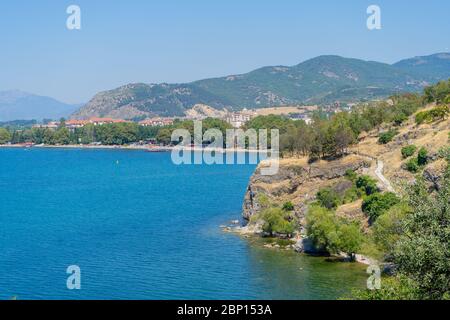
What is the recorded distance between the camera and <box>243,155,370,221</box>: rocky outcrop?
48344 mm

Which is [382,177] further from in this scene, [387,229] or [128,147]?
[128,147]

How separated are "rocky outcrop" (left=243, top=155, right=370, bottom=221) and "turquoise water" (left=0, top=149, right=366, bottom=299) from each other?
11.9 ft

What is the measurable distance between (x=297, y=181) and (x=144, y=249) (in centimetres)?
1430

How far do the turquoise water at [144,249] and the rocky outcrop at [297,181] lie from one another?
3635 millimetres

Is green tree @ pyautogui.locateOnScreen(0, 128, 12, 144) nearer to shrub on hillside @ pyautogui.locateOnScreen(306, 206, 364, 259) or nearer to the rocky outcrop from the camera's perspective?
the rocky outcrop

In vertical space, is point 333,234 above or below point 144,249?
above

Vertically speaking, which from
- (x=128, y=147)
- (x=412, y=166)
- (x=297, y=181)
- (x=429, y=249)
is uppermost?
(x=412, y=166)

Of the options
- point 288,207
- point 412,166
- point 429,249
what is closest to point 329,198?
point 288,207

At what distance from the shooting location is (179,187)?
7538 centimetres

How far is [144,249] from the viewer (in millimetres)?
41750

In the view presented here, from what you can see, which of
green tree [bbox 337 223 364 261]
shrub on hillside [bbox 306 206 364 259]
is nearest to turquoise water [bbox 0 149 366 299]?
shrub on hillside [bbox 306 206 364 259]

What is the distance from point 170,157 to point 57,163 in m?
21.7

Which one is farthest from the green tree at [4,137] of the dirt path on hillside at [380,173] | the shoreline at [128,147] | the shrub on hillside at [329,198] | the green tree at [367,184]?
the green tree at [367,184]
